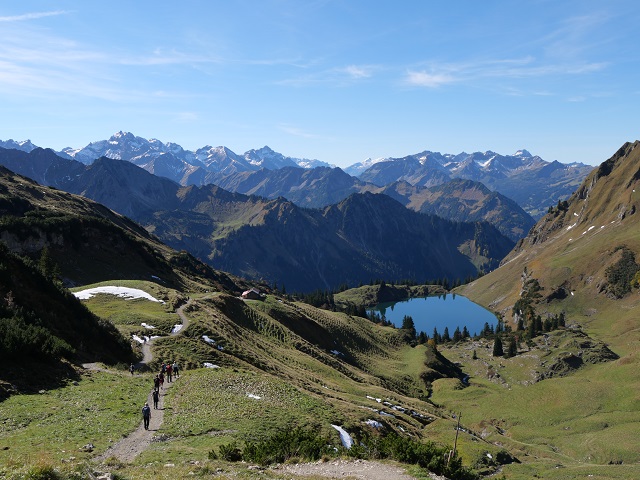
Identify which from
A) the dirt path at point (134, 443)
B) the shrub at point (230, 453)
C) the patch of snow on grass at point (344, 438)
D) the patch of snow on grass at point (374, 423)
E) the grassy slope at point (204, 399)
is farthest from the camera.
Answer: the patch of snow on grass at point (374, 423)

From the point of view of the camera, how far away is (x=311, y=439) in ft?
102

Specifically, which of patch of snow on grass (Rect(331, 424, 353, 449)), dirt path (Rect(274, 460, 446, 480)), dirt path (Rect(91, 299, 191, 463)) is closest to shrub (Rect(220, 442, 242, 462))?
dirt path (Rect(274, 460, 446, 480))

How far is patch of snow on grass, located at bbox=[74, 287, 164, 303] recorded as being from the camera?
83.1m

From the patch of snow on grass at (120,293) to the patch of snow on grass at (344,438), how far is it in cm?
5398

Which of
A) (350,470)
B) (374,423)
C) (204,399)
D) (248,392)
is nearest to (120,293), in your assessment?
(248,392)

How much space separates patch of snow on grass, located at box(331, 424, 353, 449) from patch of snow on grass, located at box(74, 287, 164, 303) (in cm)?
5398

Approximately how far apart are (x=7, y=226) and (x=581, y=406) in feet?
451

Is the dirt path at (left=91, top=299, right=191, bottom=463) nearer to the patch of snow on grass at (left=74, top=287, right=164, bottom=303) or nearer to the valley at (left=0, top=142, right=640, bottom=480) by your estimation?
the valley at (left=0, top=142, right=640, bottom=480)

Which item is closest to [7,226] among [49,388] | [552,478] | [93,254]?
[93,254]

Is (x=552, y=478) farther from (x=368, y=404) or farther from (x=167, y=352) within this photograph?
(x=167, y=352)

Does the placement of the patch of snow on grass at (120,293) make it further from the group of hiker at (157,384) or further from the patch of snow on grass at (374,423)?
the patch of snow on grass at (374,423)

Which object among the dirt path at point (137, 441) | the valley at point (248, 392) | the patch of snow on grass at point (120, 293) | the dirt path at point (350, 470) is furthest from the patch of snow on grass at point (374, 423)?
the patch of snow on grass at point (120, 293)

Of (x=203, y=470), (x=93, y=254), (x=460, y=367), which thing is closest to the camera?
(x=203, y=470)

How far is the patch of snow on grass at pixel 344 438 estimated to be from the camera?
118ft
